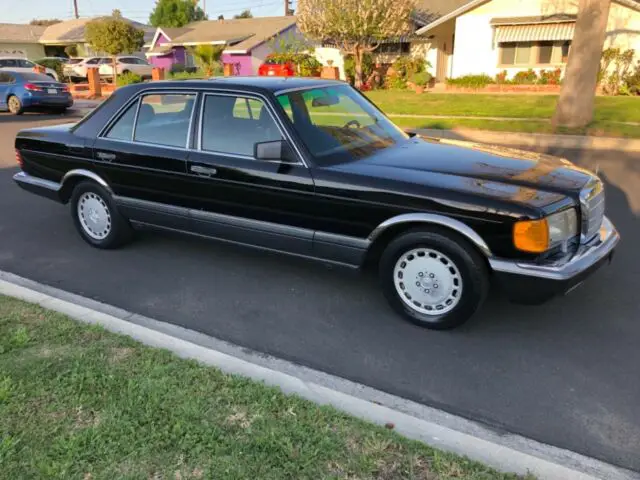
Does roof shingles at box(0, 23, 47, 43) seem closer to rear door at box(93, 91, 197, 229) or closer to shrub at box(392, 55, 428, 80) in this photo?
shrub at box(392, 55, 428, 80)

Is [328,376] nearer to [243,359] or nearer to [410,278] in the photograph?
[243,359]

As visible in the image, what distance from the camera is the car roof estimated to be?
4.68 metres

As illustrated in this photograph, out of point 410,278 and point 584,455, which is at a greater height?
point 410,278

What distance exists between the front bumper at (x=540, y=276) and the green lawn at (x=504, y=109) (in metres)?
9.29

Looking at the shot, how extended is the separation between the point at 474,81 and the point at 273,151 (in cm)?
2112

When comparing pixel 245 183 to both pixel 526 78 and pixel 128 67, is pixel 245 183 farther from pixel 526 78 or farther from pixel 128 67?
pixel 128 67

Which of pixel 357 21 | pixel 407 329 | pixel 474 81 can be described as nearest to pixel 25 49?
pixel 357 21

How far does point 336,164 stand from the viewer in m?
4.28

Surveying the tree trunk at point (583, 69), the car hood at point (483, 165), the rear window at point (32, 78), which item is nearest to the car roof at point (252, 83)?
the car hood at point (483, 165)

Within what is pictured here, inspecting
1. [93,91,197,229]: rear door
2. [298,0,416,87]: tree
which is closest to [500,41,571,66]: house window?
[298,0,416,87]: tree

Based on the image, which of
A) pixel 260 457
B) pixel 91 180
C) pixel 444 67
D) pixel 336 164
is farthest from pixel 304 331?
pixel 444 67

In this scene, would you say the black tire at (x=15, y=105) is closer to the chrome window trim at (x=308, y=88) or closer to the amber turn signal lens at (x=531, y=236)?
the chrome window trim at (x=308, y=88)

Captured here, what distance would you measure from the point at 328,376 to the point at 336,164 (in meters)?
1.61

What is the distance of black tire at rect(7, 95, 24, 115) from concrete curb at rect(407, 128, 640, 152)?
43.4 feet
